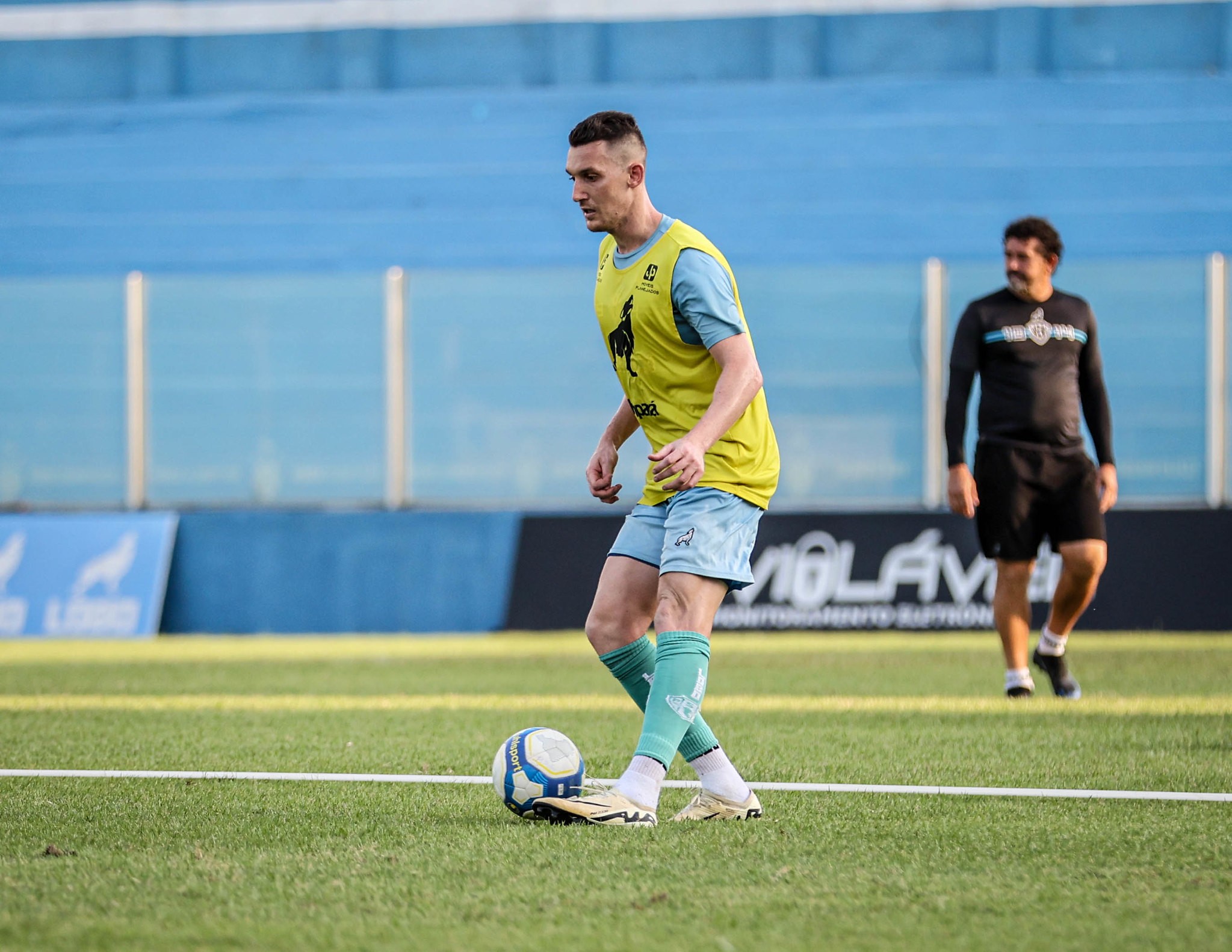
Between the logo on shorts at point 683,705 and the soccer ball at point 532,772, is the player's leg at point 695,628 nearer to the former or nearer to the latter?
the logo on shorts at point 683,705

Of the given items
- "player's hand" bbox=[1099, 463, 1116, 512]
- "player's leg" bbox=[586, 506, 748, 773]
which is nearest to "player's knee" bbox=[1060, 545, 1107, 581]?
"player's hand" bbox=[1099, 463, 1116, 512]

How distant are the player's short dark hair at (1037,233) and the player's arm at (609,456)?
3.16 meters

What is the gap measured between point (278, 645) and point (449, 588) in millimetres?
1363

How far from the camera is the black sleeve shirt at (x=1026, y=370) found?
7488mm

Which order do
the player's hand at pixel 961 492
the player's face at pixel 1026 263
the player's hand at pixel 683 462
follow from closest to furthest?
the player's hand at pixel 683 462
the player's hand at pixel 961 492
the player's face at pixel 1026 263

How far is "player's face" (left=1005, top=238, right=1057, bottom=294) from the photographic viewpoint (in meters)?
7.41

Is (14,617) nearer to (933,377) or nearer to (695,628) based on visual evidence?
(933,377)

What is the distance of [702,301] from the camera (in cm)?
420

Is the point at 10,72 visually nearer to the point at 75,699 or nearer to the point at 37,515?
the point at 37,515

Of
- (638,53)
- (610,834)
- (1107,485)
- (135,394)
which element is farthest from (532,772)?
(638,53)

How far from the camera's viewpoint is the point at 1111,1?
18391mm

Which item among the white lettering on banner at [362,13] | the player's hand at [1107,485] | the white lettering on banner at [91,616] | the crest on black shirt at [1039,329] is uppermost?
the white lettering on banner at [362,13]

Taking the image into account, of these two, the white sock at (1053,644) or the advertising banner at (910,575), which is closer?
the white sock at (1053,644)

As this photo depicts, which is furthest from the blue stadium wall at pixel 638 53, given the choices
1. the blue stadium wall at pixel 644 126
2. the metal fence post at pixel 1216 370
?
the metal fence post at pixel 1216 370
